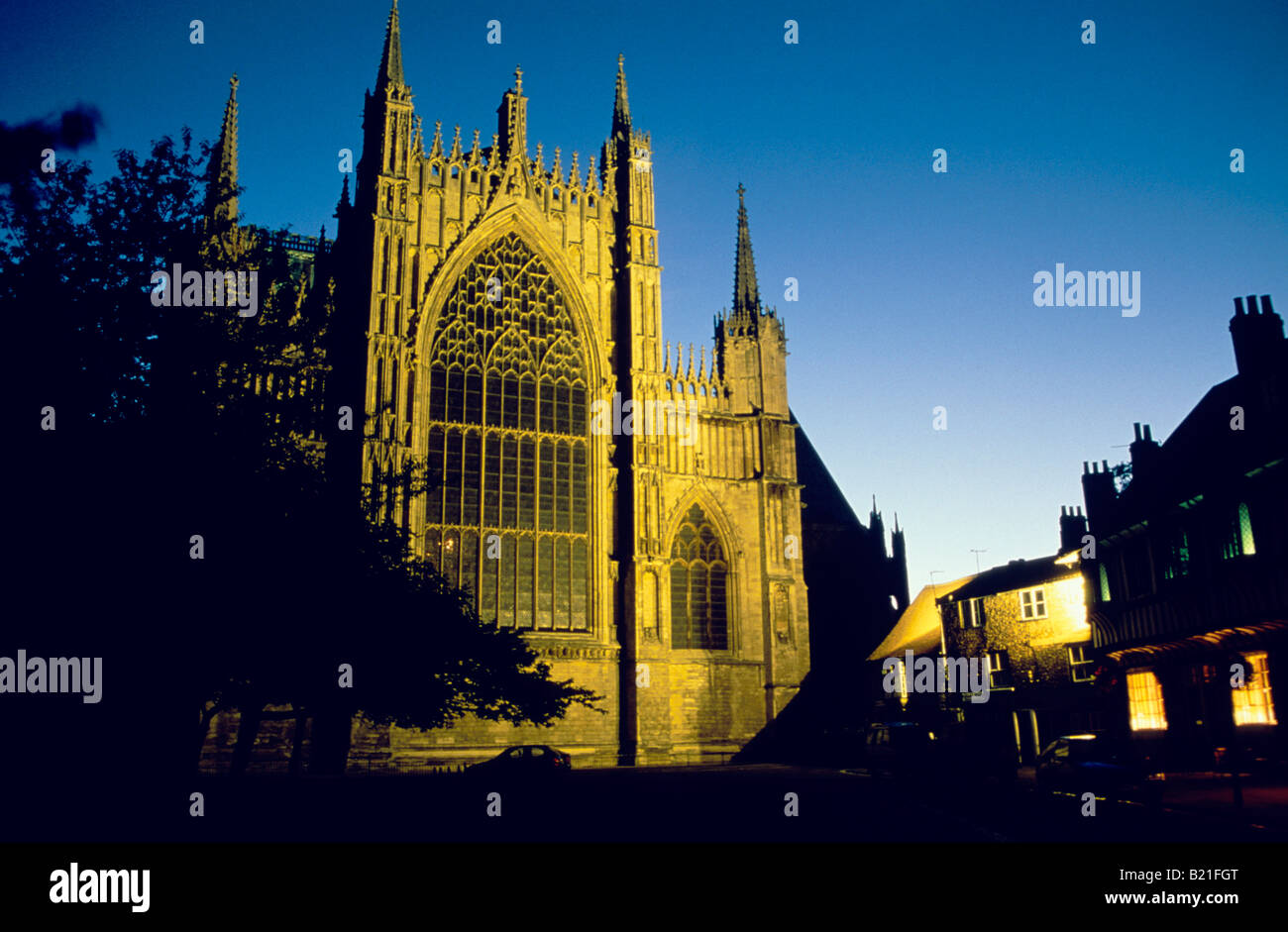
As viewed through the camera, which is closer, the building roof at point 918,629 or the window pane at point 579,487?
the window pane at point 579,487

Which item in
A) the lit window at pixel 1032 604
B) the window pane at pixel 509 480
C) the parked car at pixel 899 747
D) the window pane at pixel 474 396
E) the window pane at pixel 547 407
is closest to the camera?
the parked car at pixel 899 747

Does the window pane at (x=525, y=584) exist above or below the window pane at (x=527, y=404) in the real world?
below

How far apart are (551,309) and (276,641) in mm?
22259

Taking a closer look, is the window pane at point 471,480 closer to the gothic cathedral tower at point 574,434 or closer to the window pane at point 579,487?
the gothic cathedral tower at point 574,434

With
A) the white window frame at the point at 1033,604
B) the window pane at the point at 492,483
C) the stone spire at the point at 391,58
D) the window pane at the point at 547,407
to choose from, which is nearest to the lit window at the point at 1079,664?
the white window frame at the point at 1033,604

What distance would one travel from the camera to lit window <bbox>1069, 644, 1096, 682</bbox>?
3052 cm

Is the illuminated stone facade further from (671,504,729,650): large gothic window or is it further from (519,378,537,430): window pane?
(519,378,537,430): window pane

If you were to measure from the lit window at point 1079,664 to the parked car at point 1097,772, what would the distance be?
10904mm

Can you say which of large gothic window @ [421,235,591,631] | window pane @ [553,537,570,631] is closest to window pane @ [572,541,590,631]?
large gothic window @ [421,235,591,631]

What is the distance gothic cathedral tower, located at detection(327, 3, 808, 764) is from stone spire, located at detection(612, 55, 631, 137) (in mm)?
511

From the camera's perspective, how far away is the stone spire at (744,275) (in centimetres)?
3912
